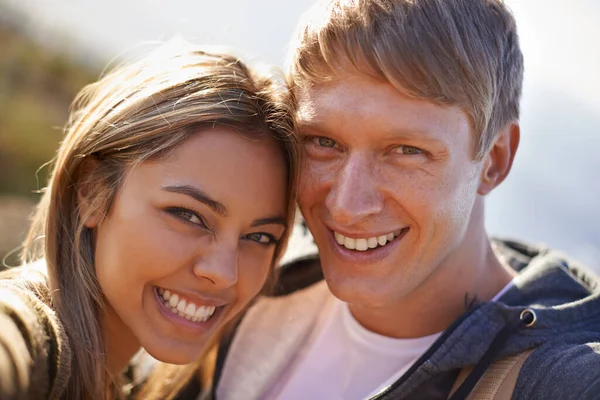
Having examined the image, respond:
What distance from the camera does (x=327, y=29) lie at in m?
2.44

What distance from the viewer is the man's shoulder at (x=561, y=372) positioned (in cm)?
208

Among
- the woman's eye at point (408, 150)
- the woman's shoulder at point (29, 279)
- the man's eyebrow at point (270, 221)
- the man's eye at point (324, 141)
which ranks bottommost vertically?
the woman's shoulder at point (29, 279)

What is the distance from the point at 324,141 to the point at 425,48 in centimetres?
53

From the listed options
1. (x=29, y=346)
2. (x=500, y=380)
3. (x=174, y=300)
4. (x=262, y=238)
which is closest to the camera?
(x=29, y=346)

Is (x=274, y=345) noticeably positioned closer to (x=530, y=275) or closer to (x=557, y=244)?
(x=530, y=275)

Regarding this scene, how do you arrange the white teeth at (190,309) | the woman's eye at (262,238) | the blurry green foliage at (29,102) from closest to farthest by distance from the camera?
the white teeth at (190,309) < the woman's eye at (262,238) < the blurry green foliage at (29,102)

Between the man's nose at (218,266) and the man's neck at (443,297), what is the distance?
0.75m

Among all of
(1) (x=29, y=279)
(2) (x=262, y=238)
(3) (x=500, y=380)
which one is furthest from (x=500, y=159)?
(1) (x=29, y=279)

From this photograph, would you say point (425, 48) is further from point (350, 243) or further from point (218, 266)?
point (218, 266)

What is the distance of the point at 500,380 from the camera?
2.27 m

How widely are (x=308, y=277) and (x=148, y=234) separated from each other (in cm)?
103

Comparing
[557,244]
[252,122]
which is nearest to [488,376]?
[252,122]

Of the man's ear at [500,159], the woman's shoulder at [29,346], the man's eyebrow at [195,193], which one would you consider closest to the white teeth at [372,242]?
the man's ear at [500,159]

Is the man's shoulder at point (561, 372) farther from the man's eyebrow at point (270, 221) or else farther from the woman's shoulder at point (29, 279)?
the woman's shoulder at point (29, 279)
